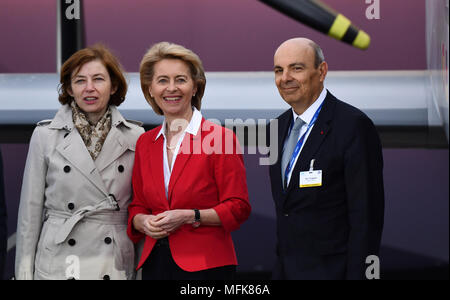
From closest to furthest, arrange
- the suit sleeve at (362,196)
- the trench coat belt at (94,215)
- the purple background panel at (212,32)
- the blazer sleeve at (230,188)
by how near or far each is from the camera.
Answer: the suit sleeve at (362,196), the blazer sleeve at (230,188), the trench coat belt at (94,215), the purple background panel at (212,32)

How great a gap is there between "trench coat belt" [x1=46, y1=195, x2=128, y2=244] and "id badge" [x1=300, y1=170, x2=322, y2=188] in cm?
74

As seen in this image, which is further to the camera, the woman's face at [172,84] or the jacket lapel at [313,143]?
the woman's face at [172,84]

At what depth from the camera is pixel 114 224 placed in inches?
97.5

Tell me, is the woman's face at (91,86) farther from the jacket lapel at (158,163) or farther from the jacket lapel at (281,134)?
the jacket lapel at (281,134)

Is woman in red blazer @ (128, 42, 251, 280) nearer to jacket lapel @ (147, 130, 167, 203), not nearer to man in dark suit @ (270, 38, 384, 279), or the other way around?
jacket lapel @ (147, 130, 167, 203)

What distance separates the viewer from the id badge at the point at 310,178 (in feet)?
7.35

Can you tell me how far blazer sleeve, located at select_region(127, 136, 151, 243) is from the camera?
2.41m

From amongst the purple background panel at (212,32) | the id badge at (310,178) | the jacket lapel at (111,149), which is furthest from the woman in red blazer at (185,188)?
the purple background panel at (212,32)

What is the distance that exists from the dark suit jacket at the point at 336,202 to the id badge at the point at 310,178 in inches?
0.6

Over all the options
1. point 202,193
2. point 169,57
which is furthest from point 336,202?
point 169,57

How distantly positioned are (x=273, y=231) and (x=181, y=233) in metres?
1.39

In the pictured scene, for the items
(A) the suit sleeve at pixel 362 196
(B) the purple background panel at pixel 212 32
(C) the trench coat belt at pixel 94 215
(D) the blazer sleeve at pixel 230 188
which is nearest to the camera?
(A) the suit sleeve at pixel 362 196

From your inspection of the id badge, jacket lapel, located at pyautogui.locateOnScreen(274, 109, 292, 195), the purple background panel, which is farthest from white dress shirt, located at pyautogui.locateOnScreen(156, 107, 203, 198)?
the purple background panel

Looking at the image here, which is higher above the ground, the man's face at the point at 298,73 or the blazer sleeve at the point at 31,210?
the man's face at the point at 298,73
